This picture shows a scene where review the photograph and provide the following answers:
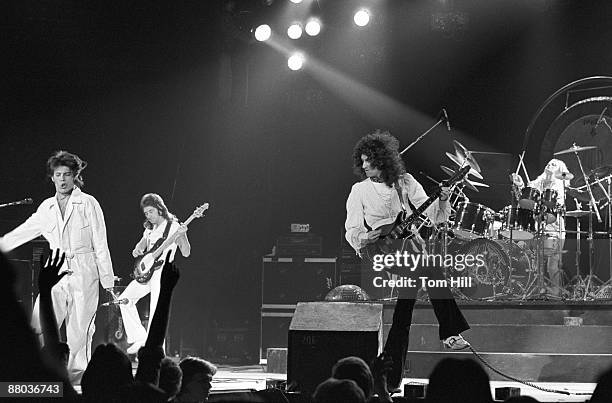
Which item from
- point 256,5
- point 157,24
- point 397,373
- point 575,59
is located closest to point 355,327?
point 397,373

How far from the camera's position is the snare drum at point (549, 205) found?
1034 cm

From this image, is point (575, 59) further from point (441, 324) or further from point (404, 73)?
point (441, 324)

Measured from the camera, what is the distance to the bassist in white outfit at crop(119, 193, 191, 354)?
9.50m

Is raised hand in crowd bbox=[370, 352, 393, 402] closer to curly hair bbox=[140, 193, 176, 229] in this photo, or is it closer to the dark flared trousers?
the dark flared trousers

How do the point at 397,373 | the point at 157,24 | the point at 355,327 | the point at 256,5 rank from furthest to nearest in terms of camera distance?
1. the point at 157,24
2. the point at 256,5
3. the point at 397,373
4. the point at 355,327

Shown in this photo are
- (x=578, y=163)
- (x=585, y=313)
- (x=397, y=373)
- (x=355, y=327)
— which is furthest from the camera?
(x=578, y=163)

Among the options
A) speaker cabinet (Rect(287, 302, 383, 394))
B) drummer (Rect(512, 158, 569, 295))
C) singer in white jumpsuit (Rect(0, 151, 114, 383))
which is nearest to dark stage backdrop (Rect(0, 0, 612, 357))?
drummer (Rect(512, 158, 569, 295))

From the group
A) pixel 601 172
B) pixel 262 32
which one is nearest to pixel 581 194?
pixel 601 172

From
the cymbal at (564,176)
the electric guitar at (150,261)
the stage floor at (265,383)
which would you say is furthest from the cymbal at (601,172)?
the electric guitar at (150,261)

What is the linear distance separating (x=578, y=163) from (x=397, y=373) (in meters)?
6.24

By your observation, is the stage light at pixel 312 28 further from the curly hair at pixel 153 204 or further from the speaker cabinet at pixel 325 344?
the speaker cabinet at pixel 325 344

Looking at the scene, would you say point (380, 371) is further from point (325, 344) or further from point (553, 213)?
point (553, 213)

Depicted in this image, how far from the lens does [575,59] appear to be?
12.4 m

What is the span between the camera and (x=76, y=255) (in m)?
8.35
